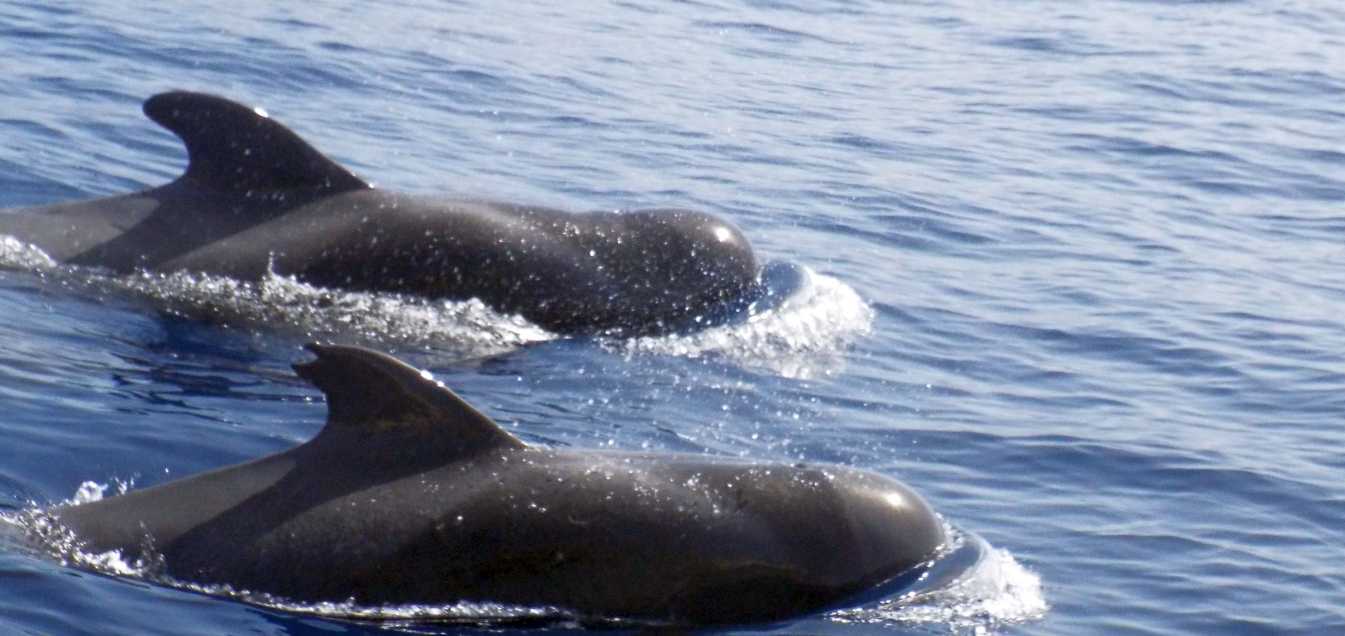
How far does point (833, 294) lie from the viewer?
1470 cm

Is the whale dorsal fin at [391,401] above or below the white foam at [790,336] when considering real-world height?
above

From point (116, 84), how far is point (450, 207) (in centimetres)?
894

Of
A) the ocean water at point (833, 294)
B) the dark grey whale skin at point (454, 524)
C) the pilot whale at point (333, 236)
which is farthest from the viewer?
the pilot whale at point (333, 236)

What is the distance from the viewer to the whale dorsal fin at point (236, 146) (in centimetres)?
1238

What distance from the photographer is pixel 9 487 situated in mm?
8883

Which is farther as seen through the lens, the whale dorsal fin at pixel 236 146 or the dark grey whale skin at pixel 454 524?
the whale dorsal fin at pixel 236 146

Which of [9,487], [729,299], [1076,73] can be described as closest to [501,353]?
[729,299]

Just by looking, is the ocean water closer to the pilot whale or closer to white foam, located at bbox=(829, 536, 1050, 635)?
white foam, located at bbox=(829, 536, 1050, 635)

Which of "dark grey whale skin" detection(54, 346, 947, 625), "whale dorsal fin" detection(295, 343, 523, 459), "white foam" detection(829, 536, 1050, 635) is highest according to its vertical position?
"whale dorsal fin" detection(295, 343, 523, 459)

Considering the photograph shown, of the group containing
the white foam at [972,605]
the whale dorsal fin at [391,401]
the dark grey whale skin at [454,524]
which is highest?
the whale dorsal fin at [391,401]

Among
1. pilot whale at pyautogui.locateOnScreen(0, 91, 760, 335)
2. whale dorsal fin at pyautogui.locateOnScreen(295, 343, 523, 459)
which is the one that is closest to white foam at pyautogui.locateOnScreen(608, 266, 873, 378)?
pilot whale at pyautogui.locateOnScreen(0, 91, 760, 335)

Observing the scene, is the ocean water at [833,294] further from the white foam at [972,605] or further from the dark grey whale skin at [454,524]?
the dark grey whale skin at [454,524]

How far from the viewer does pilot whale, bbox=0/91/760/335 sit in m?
12.6

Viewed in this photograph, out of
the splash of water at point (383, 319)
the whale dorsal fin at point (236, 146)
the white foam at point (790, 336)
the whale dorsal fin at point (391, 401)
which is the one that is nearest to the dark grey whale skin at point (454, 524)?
the whale dorsal fin at point (391, 401)
